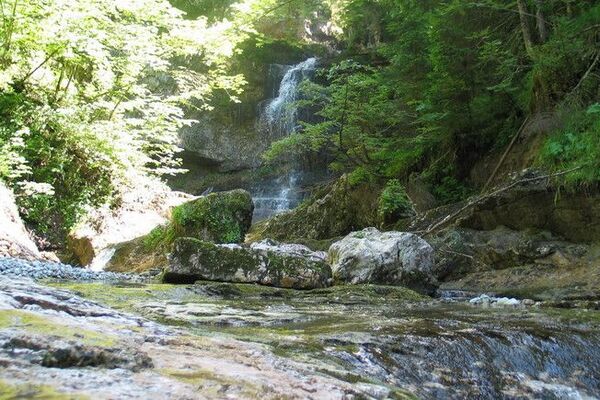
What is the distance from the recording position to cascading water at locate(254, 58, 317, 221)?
60.2ft

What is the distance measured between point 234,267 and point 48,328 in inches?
163

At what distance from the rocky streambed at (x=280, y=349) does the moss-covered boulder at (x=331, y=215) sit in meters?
6.82

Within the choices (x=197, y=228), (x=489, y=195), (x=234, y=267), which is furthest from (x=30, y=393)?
(x=197, y=228)

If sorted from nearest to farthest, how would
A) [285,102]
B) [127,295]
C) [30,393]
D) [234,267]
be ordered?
[30,393]
[127,295]
[234,267]
[285,102]

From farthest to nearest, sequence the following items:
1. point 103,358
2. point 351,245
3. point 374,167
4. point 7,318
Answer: point 374,167
point 351,245
point 7,318
point 103,358

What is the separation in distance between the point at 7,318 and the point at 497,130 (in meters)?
9.95

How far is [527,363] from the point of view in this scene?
9.64 feet

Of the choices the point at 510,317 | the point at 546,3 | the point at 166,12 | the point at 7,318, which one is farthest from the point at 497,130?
the point at 7,318

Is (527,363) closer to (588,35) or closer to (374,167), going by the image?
(588,35)

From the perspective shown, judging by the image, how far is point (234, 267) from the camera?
20.1 feet

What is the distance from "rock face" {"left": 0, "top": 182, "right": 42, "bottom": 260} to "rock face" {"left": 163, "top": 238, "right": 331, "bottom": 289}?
3501 mm

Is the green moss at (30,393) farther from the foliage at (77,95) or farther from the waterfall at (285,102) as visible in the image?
the waterfall at (285,102)

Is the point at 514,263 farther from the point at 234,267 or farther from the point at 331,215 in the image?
the point at 331,215

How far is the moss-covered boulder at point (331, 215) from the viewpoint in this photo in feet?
38.2
